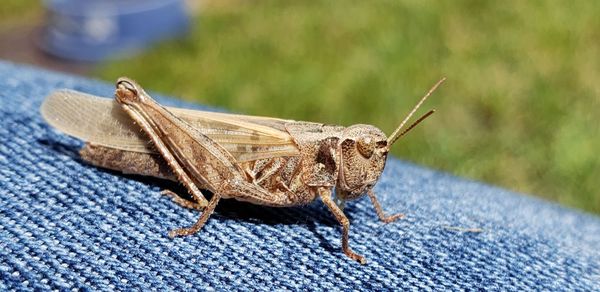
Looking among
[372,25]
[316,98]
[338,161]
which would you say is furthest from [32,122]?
[372,25]

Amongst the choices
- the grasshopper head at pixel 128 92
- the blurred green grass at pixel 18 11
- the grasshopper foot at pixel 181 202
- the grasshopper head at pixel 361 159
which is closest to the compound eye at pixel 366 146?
the grasshopper head at pixel 361 159

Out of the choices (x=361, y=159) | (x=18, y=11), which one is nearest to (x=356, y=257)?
(x=361, y=159)

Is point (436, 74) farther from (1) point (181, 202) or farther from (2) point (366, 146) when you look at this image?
(1) point (181, 202)

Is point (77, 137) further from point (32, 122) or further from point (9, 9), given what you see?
point (9, 9)

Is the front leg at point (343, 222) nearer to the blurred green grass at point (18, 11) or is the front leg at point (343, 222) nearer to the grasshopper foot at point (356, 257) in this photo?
the grasshopper foot at point (356, 257)

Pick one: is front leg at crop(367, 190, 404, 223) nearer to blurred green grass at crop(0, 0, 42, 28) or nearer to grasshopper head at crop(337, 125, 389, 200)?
grasshopper head at crop(337, 125, 389, 200)
